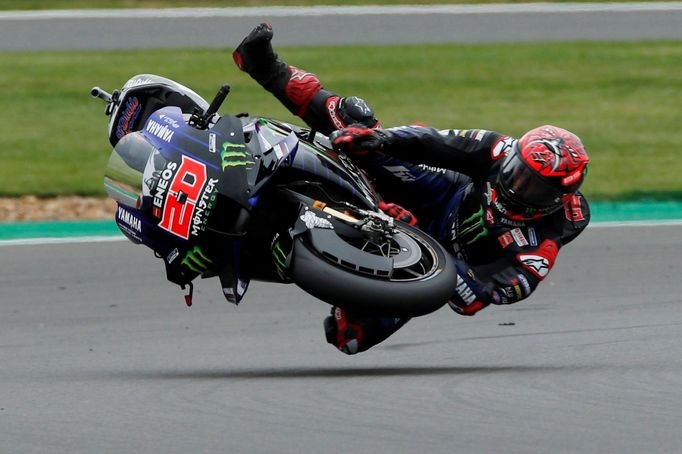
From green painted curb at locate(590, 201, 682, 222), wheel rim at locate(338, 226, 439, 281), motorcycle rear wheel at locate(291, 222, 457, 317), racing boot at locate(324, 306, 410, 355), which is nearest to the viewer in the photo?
motorcycle rear wheel at locate(291, 222, 457, 317)

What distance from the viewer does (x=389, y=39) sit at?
13.5m

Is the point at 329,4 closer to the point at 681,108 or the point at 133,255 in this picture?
the point at 681,108

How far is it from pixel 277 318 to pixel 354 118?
1.40 m

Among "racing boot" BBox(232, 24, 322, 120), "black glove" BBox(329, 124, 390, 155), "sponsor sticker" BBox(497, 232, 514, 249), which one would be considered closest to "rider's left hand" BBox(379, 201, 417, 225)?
"black glove" BBox(329, 124, 390, 155)

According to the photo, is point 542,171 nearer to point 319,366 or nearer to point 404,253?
point 404,253

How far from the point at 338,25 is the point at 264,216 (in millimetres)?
8960

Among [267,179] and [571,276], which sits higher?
[267,179]

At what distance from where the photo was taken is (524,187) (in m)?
5.37

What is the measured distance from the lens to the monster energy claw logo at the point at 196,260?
5.12 metres

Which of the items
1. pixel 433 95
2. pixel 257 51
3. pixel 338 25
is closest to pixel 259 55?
pixel 257 51

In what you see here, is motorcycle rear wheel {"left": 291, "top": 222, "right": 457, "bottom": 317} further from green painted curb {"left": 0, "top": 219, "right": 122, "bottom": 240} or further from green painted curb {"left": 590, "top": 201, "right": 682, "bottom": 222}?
green painted curb {"left": 590, "top": 201, "right": 682, "bottom": 222}

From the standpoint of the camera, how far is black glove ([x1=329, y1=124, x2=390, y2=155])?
534 centimetres

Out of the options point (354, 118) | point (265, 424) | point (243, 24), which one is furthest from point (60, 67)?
point (265, 424)

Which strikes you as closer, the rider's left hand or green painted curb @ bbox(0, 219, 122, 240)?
the rider's left hand
